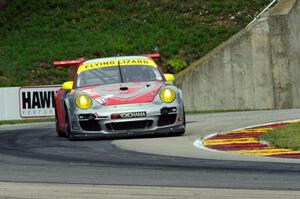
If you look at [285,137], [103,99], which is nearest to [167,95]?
[103,99]

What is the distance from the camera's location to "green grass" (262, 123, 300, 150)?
1258 centimetres

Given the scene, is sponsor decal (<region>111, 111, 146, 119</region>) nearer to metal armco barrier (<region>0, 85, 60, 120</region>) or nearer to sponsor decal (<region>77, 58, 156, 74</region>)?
sponsor decal (<region>77, 58, 156, 74</region>)

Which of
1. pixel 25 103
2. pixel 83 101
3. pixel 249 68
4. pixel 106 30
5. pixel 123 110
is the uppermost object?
pixel 106 30

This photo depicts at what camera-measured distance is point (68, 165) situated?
1089cm

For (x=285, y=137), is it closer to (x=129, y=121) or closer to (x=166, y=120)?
(x=166, y=120)

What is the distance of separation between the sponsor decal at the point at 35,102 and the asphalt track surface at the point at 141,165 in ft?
40.5

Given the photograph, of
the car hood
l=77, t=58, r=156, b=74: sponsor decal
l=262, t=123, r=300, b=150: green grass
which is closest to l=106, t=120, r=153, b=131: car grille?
the car hood

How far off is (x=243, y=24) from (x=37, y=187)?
1036 inches

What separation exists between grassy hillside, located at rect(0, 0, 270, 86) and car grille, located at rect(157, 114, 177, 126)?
16852 mm

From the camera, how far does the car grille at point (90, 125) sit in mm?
15156

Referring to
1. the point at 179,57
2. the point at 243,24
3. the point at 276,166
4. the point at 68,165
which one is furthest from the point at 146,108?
the point at 243,24

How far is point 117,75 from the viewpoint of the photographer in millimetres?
16125

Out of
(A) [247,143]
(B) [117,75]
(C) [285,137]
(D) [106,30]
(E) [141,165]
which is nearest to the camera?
(E) [141,165]

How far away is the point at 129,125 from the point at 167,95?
0.73 m
